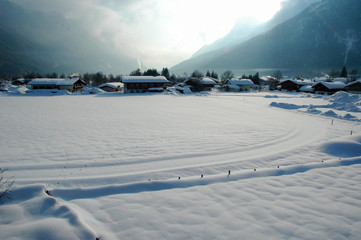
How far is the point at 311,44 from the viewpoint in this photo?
161500 millimetres

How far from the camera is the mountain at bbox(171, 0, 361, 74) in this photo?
143 metres

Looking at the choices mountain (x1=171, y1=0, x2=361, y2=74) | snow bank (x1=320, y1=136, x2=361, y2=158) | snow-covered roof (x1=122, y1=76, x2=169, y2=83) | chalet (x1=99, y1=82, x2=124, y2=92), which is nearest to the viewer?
snow bank (x1=320, y1=136, x2=361, y2=158)

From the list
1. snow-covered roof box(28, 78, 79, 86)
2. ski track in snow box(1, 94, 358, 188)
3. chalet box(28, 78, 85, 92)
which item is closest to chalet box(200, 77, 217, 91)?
chalet box(28, 78, 85, 92)

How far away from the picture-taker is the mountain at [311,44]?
5625 inches

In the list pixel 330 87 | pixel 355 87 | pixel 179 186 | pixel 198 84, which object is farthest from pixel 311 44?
pixel 179 186

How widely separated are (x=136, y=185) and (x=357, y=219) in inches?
226

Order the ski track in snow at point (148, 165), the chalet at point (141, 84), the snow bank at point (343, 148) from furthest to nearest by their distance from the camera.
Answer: the chalet at point (141, 84), the snow bank at point (343, 148), the ski track in snow at point (148, 165)

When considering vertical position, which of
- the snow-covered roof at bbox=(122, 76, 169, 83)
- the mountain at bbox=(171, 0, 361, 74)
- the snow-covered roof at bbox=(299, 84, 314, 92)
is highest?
the mountain at bbox=(171, 0, 361, 74)

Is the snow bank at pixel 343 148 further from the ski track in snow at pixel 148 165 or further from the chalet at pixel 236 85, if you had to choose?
the chalet at pixel 236 85

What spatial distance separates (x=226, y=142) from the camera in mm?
9820

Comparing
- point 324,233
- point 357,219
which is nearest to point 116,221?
point 324,233

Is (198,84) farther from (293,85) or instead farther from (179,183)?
(179,183)

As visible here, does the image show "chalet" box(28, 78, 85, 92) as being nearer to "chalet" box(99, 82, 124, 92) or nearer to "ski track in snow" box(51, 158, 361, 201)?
"chalet" box(99, 82, 124, 92)

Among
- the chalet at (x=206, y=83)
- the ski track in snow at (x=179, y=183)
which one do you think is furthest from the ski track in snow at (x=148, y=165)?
the chalet at (x=206, y=83)
